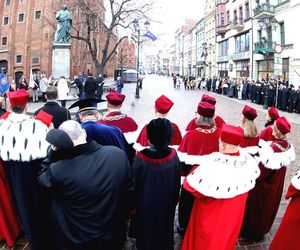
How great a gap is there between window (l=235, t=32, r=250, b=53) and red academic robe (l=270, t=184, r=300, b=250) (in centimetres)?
3558

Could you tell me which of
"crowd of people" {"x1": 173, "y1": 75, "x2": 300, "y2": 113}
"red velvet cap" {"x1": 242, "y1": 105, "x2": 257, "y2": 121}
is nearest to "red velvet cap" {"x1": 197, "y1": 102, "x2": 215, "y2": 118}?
"red velvet cap" {"x1": 242, "y1": 105, "x2": 257, "y2": 121}

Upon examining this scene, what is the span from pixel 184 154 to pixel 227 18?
44.8m

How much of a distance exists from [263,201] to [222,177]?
1.58 meters

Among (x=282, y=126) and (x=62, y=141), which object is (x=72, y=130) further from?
(x=282, y=126)

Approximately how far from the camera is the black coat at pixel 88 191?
2.92m

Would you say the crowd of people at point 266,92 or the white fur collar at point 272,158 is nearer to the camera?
the white fur collar at point 272,158

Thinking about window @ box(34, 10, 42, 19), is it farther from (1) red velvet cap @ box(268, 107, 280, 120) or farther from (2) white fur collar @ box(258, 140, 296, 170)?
(2) white fur collar @ box(258, 140, 296, 170)

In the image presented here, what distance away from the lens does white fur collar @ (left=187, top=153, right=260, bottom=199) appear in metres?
3.21

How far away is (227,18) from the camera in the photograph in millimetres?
45125

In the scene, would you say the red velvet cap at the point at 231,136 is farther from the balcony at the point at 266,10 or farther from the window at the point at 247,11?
the window at the point at 247,11

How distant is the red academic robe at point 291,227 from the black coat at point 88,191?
72.4 inches

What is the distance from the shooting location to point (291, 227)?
3.59 m

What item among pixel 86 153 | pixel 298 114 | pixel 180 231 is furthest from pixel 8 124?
pixel 298 114

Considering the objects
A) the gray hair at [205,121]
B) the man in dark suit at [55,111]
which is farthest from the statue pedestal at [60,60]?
the gray hair at [205,121]
